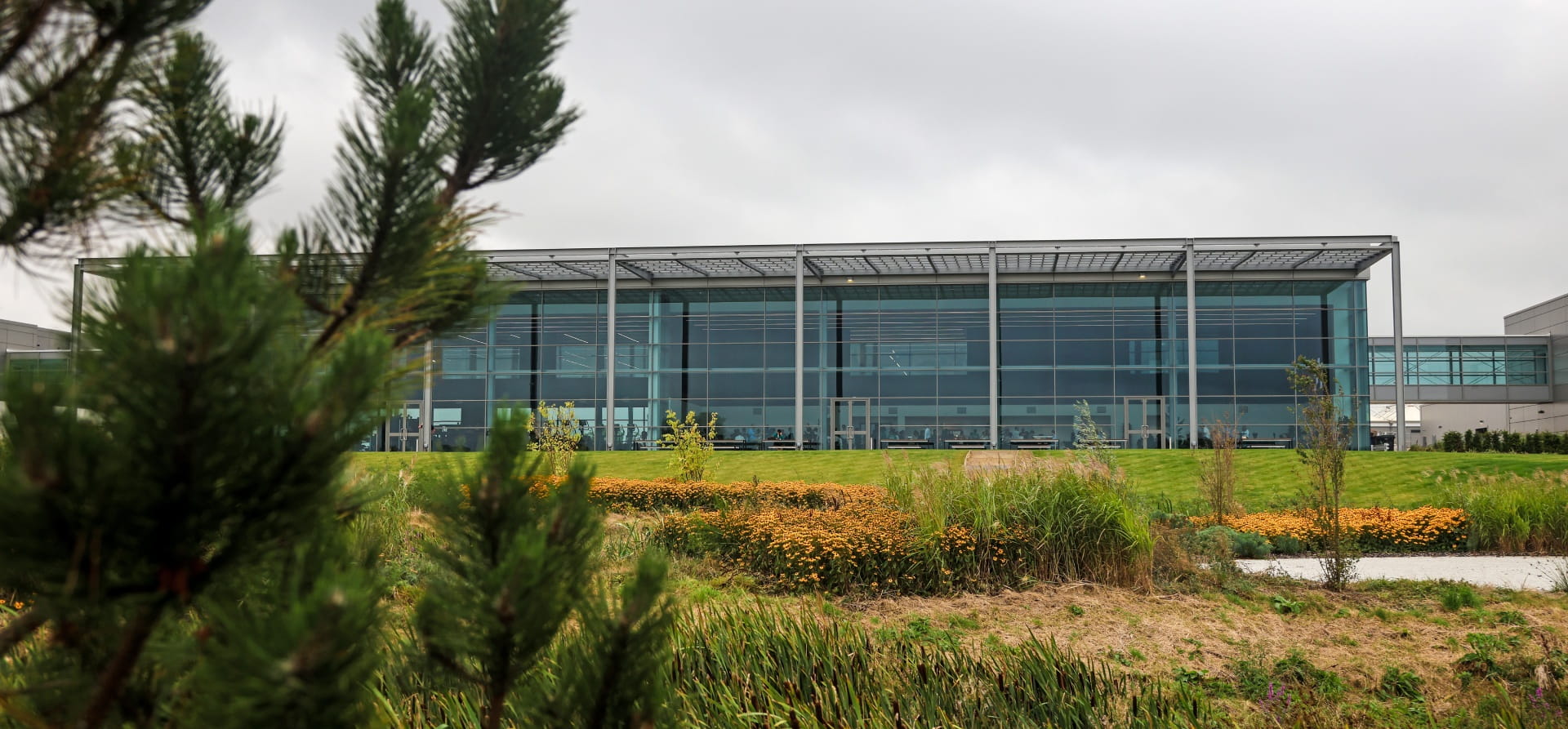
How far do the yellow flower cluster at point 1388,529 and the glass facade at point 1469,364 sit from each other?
44891mm

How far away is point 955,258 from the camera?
127ft

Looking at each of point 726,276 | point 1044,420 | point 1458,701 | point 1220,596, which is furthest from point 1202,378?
point 1458,701

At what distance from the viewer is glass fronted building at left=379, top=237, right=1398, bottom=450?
38906 millimetres

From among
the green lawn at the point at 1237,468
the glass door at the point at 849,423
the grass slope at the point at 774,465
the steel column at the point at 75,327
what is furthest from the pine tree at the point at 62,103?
the glass door at the point at 849,423

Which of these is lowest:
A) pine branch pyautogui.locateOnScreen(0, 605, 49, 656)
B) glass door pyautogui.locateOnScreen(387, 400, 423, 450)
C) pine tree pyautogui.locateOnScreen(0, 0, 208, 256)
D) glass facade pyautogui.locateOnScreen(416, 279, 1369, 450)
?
glass door pyautogui.locateOnScreen(387, 400, 423, 450)

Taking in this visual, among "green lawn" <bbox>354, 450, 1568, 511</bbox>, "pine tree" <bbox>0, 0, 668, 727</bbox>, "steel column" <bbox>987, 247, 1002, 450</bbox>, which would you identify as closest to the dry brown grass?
"pine tree" <bbox>0, 0, 668, 727</bbox>

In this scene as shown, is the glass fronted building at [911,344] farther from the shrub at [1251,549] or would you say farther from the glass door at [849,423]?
the shrub at [1251,549]

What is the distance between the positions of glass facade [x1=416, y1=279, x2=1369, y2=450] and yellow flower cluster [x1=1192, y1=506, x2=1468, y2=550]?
25.6 metres

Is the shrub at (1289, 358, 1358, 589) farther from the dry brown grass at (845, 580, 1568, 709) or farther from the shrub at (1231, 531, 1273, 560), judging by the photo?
the dry brown grass at (845, 580, 1568, 709)

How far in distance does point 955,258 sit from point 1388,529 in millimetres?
26648

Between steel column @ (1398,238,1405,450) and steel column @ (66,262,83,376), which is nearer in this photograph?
steel column @ (66,262,83,376)

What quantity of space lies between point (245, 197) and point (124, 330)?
617mm

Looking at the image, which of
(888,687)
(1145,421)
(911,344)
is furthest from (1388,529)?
(911,344)

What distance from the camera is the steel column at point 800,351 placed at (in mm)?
Result: 38938
